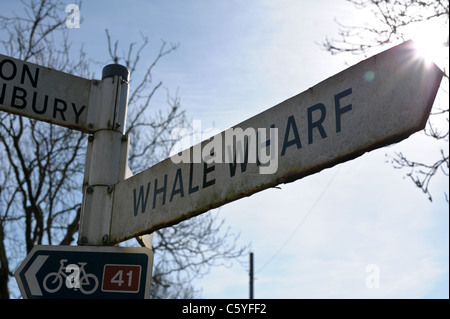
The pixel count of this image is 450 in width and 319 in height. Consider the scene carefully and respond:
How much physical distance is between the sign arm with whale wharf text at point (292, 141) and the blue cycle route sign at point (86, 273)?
0.11m

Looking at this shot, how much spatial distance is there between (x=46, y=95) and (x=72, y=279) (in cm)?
96

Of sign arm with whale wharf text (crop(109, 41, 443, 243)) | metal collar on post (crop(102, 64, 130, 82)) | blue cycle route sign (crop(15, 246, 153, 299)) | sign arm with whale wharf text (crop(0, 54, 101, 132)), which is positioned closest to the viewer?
sign arm with whale wharf text (crop(109, 41, 443, 243))

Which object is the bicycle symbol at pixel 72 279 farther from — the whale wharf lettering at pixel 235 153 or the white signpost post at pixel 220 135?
the whale wharf lettering at pixel 235 153

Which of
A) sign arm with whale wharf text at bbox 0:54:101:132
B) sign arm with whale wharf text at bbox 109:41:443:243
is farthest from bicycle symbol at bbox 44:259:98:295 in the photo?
sign arm with whale wharf text at bbox 0:54:101:132

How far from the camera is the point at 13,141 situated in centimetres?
959

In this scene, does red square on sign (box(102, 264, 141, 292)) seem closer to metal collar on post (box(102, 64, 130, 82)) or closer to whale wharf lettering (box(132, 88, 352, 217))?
whale wharf lettering (box(132, 88, 352, 217))

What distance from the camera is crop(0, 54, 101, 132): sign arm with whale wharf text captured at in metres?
2.73

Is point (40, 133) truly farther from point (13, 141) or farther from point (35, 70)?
point (35, 70)

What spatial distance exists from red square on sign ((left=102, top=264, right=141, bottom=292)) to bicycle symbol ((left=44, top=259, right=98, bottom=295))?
0.05 metres

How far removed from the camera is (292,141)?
2.02 m

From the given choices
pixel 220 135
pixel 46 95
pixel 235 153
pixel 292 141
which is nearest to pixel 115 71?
pixel 46 95

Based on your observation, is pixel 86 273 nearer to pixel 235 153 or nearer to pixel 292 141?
pixel 235 153

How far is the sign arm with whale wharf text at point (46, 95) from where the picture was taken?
2.73 m

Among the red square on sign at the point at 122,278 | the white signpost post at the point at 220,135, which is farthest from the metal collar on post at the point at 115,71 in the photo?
the red square on sign at the point at 122,278
